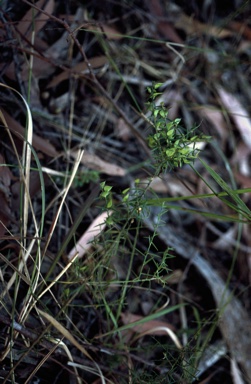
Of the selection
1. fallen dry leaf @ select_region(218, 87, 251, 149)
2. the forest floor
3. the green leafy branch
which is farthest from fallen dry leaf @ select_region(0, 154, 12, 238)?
fallen dry leaf @ select_region(218, 87, 251, 149)

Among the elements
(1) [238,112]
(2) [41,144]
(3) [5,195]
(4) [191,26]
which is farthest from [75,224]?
(4) [191,26]

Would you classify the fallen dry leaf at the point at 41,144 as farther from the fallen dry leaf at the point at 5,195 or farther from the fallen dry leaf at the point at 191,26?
the fallen dry leaf at the point at 191,26

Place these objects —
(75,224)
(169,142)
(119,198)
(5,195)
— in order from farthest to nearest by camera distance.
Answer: (119,198) → (5,195) → (75,224) → (169,142)

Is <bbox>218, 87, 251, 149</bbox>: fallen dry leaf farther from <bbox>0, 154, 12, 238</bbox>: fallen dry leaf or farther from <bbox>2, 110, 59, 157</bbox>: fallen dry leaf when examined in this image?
<bbox>0, 154, 12, 238</bbox>: fallen dry leaf

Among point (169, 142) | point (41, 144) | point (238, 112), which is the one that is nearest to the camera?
point (169, 142)

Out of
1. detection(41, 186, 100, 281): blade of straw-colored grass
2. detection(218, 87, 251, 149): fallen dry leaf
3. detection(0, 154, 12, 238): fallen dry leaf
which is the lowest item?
detection(218, 87, 251, 149): fallen dry leaf

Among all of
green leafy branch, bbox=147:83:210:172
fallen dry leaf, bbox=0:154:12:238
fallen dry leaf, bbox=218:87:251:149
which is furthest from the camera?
fallen dry leaf, bbox=218:87:251:149

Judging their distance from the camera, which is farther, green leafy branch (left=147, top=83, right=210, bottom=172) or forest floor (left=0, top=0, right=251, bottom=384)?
forest floor (left=0, top=0, right=251, bottom=384)

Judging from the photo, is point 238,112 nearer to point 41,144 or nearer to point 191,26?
point 191,26

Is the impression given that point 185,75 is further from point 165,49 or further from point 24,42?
point 24,42

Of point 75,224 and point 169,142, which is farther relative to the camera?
point 75,224

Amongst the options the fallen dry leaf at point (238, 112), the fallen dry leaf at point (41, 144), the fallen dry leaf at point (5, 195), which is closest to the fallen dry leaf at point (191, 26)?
the fallen dry leaf at point (238, 112)

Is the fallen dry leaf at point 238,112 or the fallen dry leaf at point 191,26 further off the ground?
the fallen dry leaf at point 191,26

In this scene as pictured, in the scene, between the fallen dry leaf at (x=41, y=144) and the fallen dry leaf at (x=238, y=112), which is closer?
the fallen dry leaf at (x=41, y=144)
